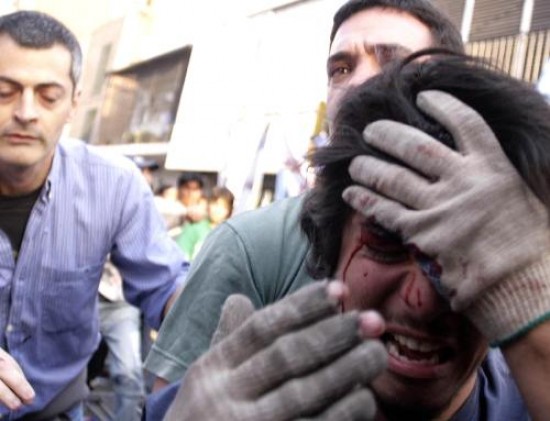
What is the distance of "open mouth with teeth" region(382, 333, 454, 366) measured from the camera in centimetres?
129

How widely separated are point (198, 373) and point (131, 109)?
22220mm

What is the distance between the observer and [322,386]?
0.91m

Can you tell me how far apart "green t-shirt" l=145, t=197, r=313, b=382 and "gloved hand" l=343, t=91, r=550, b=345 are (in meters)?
0.53

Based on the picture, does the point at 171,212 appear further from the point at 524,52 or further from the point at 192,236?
the point at 524,52

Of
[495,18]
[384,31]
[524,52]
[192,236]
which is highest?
[495,18]

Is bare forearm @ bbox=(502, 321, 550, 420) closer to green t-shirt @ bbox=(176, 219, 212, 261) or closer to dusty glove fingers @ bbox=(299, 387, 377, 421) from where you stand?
dusty glove fingers @ bbox=(299, 387, 377, 421)

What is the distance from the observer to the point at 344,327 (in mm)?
927

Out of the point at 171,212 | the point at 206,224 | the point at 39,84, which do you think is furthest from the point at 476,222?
the point at 171,212

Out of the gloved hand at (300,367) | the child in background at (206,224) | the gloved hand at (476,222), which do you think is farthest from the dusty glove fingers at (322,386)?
the child in background at (206,224)

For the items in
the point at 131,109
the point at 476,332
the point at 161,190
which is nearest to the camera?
the point at 476,332

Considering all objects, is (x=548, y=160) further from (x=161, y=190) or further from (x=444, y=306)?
(x=161, y=190)

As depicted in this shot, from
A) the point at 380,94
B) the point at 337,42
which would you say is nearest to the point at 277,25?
the point at 337,42

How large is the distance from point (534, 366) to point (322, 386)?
43cm

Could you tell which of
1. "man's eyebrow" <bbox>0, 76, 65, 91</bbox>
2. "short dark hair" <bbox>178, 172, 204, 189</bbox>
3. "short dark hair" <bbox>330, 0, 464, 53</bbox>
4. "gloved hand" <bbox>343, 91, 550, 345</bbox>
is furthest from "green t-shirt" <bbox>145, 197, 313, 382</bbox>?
"short dark hair" <bbox>178, 172, 204, 189</bbox>
